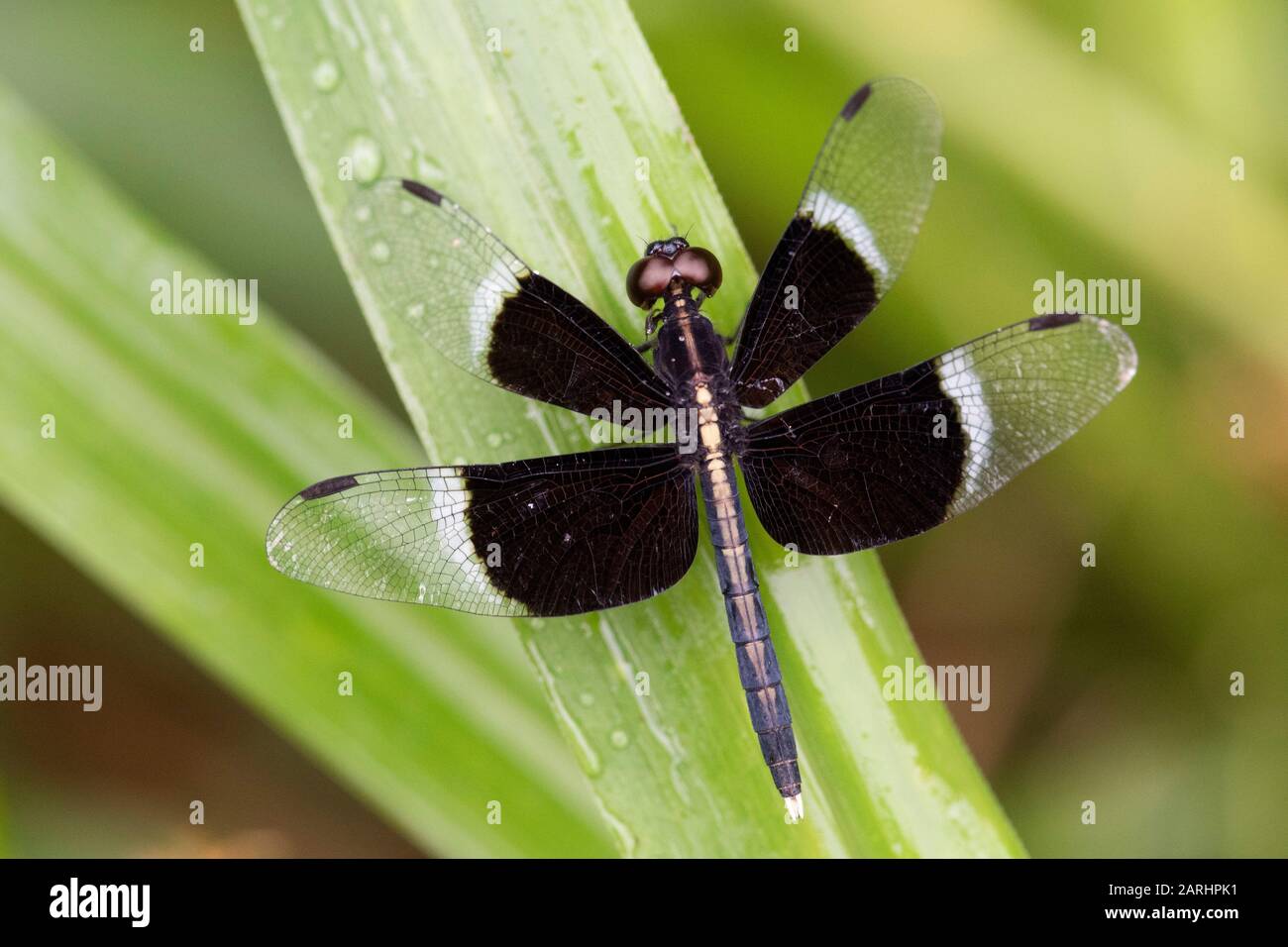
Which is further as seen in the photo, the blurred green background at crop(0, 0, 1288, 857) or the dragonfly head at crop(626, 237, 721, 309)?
the blurred green background at crop(0, 0, 1288, 857)

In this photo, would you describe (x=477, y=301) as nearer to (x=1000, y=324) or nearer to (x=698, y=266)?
(x=698, y=266)

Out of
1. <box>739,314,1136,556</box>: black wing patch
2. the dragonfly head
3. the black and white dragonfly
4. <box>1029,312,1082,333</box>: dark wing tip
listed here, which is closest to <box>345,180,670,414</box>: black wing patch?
the black and white dragonfly

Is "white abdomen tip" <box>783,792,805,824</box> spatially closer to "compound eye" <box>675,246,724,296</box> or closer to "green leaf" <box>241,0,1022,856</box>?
"green leaf" <box>241,0,1022,856</box>

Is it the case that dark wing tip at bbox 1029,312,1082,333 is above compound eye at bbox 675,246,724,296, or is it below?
below

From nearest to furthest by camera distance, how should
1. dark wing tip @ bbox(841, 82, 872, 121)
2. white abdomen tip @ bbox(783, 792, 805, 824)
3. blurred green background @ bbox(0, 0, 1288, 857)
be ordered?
white abdomen tip @ bbox(783, 792, 805, 824) → dark wing tip @ bbox(841, 82, 872, 121) → blurred green background @ bbox(0, 0, 1288, 857)

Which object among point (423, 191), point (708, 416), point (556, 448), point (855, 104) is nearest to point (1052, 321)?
point (855, 104)

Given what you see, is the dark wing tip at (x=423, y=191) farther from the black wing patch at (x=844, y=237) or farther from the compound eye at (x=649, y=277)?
the black wing patch at (x=844, y=237)

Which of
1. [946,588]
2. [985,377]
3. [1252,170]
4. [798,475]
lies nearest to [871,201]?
[985,377]

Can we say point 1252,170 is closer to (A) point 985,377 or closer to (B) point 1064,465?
(B) point 1064,465

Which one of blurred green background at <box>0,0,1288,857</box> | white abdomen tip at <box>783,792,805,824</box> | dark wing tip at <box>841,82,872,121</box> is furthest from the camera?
blurred green background at <box>0,0,1288,857</box>
